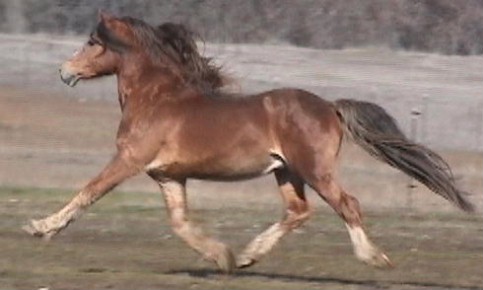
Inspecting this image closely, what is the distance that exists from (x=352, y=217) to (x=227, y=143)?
1.17 metres

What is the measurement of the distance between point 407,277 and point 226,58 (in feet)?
63.2

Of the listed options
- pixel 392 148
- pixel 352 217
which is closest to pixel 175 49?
pixel 392 148

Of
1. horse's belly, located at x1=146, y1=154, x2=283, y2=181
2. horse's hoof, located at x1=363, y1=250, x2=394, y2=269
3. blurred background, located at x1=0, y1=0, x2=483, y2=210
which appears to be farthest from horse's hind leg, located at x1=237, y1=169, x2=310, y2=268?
blurred background, located at x1=0, y1=0, x2=483, y2=210

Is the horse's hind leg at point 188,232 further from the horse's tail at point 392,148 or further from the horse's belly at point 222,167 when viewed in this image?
the horse's tail at point 392,148

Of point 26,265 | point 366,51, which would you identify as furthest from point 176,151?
point 366,51

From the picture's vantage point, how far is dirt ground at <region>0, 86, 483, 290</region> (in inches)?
584

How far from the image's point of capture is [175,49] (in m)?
15.6

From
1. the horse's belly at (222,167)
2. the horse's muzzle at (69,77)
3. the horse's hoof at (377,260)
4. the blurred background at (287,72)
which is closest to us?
the horse's hoof at (377,260)

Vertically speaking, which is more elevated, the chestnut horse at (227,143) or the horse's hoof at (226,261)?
the chestnut horse at (227,143)

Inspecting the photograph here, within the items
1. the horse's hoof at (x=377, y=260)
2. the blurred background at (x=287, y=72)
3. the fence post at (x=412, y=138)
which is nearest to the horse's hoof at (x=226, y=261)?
the horse's hoof at (x=377, y=260)

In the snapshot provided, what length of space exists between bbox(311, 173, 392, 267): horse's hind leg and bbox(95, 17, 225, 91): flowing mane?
150 centimetres

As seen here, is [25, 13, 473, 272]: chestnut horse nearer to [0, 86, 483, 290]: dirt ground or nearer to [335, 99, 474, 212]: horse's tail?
[335, 99, 474, 212]: horse's tail

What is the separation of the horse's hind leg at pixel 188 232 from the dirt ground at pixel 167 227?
0.15 metres

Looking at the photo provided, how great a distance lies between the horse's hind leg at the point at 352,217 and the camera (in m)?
14.4
